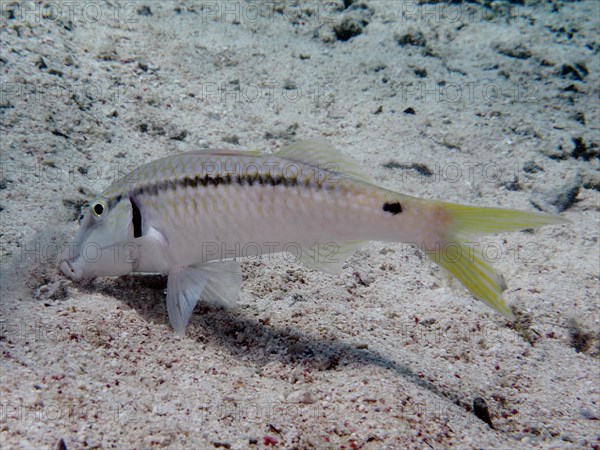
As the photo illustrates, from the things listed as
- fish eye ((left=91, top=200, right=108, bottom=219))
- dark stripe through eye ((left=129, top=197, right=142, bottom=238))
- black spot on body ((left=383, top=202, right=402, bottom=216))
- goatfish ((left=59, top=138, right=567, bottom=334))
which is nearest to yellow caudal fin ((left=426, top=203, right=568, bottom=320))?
goatfish ((left=59, top=138, right=567, bottom=334))

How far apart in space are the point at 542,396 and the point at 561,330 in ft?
2.24

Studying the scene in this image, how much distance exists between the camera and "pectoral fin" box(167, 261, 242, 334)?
2.66 meters

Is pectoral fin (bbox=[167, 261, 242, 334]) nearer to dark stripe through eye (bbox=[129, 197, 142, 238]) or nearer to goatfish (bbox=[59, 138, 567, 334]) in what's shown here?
goatfish (bbox=[59, 138, 567, 334])

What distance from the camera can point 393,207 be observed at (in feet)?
7.73

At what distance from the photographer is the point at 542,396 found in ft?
8.61

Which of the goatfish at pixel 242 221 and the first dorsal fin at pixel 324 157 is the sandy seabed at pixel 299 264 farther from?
the first dorsal fin at pixel 324 157

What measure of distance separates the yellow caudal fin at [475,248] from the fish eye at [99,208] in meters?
1.94

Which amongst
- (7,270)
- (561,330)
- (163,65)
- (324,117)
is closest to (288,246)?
(7,270)

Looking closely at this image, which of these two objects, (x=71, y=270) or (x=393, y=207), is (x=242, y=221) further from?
(x=71, y=270)

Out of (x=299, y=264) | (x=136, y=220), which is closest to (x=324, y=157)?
(x=299, y=264)

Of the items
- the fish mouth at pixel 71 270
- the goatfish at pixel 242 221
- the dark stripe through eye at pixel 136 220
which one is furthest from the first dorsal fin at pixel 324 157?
the fish mouth at pixel 71 270

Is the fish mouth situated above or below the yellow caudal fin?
below

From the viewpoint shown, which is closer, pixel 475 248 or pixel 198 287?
pixel 475 248

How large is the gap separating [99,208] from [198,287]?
79 cm
